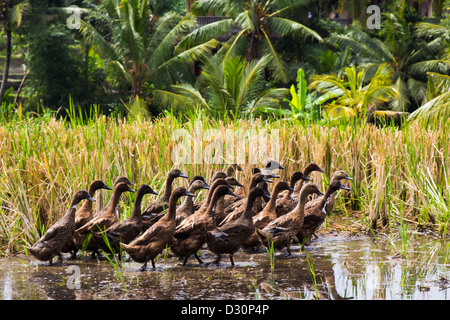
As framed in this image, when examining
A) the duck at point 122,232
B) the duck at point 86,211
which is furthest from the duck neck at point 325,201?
the duck at point 86,211

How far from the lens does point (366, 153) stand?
8.25 meters

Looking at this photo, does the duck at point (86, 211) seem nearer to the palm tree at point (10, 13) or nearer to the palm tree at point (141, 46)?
the palm tree at point (141, 46)

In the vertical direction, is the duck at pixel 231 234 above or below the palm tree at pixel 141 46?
below

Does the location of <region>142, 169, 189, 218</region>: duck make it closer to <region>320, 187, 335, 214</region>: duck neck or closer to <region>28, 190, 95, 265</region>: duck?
<region>28, 190, 95, 265</region>: duck

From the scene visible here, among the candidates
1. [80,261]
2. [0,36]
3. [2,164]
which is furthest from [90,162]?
[0,36]

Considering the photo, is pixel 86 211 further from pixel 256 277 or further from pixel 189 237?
pixel 256 277

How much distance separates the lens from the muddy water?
4762 mm

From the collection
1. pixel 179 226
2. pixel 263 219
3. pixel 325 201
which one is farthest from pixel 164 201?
pixel 325 201

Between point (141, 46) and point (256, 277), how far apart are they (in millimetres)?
22216

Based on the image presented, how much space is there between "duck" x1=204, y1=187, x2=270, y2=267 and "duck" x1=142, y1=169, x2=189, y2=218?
102 centimetres

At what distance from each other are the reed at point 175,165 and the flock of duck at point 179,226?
707 mm

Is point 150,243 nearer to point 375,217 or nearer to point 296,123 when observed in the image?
point 375,217

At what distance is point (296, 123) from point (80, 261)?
4294mm

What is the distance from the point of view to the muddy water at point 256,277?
4762 millimetres
